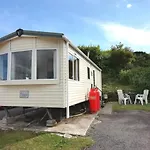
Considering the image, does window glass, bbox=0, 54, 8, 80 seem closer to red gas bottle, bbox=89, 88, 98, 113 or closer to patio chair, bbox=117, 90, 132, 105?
red gas bottle, bbox=89, 88, 98, 113

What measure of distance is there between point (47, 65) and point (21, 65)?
1068 millimetres

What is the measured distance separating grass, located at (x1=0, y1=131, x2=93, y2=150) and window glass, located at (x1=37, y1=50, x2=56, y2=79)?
2030 mm

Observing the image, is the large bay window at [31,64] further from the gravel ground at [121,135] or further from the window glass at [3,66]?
the gravel ground at [121,135]

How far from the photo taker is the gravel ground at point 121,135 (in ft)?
16.1

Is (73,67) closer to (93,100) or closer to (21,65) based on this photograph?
(21,65)

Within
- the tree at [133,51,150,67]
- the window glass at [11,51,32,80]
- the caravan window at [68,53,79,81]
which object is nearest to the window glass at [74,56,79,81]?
the caravan window at [68,53,79,81]

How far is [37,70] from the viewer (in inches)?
281

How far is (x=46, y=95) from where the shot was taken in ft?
23.3

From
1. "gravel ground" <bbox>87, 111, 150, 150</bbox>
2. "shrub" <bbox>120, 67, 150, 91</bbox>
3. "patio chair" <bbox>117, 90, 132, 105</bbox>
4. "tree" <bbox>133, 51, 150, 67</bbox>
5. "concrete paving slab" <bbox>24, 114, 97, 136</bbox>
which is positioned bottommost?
"gravel ground" <bbox>87, 111, 150, 150</bbox>

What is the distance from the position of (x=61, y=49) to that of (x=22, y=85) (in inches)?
76.6

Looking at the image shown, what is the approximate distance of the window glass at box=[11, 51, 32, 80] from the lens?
731 cm

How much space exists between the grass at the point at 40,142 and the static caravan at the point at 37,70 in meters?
1.46

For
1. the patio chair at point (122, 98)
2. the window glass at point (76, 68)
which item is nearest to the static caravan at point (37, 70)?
the window glass at point (76, 68)

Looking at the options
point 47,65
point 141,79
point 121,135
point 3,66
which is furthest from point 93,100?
point 141,79
